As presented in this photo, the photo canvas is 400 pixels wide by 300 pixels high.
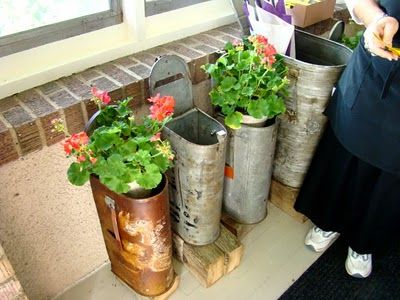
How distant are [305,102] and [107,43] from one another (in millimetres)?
682

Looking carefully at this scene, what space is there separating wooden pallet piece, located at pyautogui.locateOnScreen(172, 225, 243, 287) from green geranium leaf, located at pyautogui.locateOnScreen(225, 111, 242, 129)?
16.3 inches

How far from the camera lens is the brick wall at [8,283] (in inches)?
35.4

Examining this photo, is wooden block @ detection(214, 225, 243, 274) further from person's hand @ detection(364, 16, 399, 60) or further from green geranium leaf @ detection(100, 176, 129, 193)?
person's hand @ detection(364, 16, 399, 60)

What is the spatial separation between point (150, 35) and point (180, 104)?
0.31m

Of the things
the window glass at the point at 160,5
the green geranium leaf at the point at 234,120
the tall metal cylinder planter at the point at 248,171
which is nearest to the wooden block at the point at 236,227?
the tall metal cylinder planter at the point at 248,171

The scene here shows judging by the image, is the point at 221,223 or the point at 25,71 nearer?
the point at 25,71

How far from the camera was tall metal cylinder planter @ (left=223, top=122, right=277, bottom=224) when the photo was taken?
4.06 ft

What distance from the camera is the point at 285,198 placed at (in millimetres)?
1561

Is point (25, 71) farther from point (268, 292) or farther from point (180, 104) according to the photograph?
point (268, 292)

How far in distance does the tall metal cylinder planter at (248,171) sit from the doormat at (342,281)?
283mm

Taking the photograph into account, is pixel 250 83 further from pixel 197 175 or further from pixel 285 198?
pixel 285 198

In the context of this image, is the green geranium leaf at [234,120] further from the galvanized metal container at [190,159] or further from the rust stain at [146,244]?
the rust stain at [146,244]

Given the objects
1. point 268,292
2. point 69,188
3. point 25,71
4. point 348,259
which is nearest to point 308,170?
point 348,259

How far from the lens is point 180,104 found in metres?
1.22
